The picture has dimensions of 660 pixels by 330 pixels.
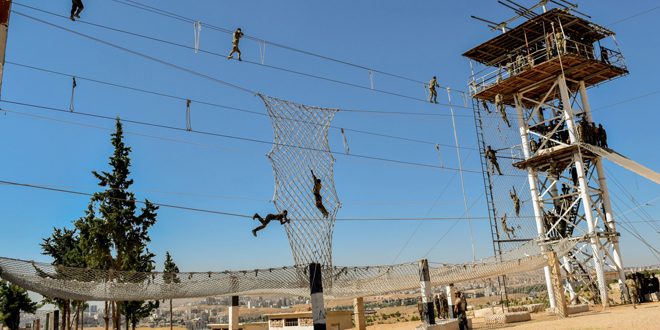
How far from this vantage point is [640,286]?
2475 centimetres

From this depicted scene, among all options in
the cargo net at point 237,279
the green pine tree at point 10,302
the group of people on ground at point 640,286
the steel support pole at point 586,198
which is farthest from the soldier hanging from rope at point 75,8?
the green pine tree at point 10,302

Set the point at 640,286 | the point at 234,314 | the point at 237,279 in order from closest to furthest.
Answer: the point at 237,279 < the point at 234,314 < the point at 640,286

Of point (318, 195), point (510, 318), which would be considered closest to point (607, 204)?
point (510, 318)

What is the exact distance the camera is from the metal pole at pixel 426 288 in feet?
61.4

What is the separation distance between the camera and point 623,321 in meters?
15.7

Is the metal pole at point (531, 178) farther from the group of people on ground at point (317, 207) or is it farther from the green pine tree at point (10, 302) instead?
the green pine tree at point (10, 302)

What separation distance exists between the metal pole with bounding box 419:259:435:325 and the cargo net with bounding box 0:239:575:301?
11.3 inches

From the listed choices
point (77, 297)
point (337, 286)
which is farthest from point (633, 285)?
point (77, 297)

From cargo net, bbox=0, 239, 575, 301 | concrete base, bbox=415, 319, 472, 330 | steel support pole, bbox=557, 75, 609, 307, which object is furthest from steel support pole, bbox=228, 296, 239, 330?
steel support pole, bbox=557, 75, 609, 307

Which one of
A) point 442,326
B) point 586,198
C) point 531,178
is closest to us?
point 442,326

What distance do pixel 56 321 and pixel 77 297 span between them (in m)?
7.34

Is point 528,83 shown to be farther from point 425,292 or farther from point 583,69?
point 425,292

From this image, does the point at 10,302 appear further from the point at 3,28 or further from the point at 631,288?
the point at 631,288

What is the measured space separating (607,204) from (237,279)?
1929 centimetres
